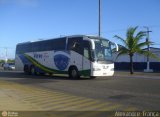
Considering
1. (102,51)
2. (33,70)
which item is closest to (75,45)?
(102,51)

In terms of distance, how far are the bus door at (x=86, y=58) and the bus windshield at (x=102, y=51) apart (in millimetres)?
578

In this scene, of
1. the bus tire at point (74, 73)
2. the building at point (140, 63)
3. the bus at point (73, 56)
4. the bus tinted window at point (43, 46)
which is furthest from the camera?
the building at point (140, 63)

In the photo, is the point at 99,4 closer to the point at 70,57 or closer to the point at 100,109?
the point at 70,57

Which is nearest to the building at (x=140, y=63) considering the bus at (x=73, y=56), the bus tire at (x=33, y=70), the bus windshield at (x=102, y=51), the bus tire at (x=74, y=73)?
the bus tire at (x=33, y=70)

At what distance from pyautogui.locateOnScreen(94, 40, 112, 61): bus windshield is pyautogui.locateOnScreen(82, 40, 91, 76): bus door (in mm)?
578

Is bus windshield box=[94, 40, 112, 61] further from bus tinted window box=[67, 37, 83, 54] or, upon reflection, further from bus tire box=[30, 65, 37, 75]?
bus tire box=[30, 65, 37, 75]

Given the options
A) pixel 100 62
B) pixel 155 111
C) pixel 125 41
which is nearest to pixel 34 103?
pixel 155 111

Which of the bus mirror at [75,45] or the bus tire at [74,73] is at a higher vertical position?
the bus mirror at [75,45]

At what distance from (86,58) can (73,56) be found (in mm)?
1847

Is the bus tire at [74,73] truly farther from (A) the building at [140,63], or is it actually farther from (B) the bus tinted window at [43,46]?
(A) the building at [140,63]

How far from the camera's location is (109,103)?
41.6 feet

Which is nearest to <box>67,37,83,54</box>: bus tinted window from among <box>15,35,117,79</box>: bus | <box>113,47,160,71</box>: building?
<box>15,35,117,79</box>: bus

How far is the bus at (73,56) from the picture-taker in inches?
988

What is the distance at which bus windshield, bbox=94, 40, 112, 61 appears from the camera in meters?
25.1
